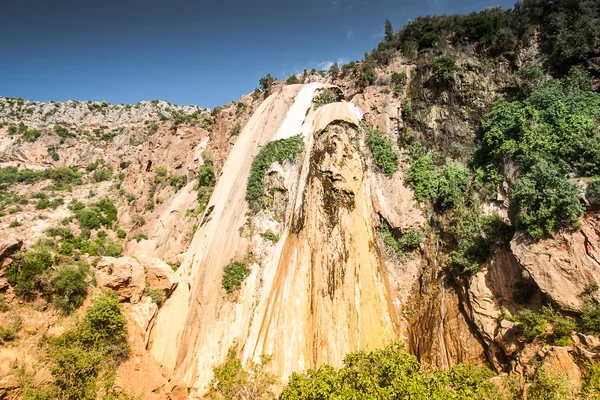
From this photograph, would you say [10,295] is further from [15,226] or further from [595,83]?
[595,83]

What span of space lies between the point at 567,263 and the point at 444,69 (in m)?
16.3

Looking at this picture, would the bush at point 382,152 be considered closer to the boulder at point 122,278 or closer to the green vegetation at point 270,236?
the green vegetation at point 270,236

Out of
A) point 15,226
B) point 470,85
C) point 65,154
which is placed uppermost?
point 65,154

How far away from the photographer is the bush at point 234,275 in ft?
65.1

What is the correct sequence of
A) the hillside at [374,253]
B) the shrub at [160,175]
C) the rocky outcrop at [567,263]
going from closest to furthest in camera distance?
the rocky outcrop at [567,263], the hillside at [374,253], the shrub at [160,175]

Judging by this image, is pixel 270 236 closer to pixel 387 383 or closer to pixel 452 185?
pixel 452 185

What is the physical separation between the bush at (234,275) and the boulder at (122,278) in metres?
5.26

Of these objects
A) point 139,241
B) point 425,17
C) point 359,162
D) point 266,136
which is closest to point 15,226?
point 139,241

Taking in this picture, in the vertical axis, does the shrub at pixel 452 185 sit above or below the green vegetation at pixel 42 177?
below

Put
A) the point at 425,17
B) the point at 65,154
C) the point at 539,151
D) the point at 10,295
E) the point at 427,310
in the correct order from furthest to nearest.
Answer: the point at 65,154 → the point at 425,17 → the point at 427,310 → the point at 539,151 → the point at 10,295

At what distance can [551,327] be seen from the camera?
38.4 feet

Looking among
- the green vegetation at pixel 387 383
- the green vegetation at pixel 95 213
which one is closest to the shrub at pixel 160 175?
the green vegetation at pixel 95 213

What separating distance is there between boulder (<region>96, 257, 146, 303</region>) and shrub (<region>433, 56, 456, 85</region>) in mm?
26079

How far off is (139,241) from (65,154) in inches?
1392
